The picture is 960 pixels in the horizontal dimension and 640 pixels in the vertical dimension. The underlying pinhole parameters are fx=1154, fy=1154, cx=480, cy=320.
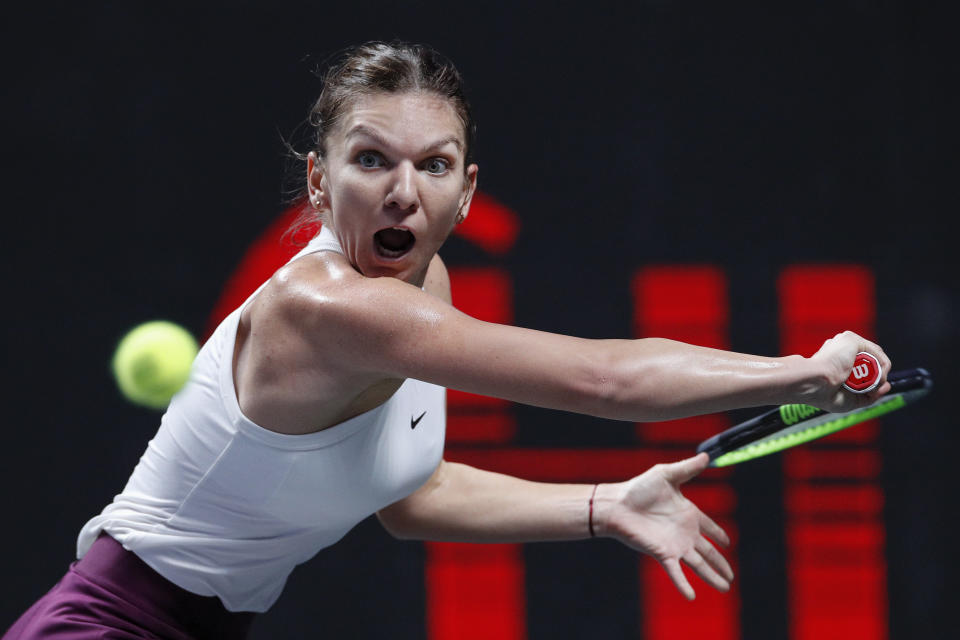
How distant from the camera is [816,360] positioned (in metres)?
1.32

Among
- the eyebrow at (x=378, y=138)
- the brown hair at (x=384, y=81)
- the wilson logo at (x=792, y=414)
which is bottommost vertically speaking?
the wilson logo at (x=792, y=414)

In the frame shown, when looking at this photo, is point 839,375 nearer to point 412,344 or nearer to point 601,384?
point 601,384

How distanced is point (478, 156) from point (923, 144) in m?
1.25

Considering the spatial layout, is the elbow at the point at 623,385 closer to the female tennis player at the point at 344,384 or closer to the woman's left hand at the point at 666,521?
the female tennis player at the point at 344,384

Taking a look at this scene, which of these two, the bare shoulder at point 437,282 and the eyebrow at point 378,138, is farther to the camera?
the bare shoulder at point 437,282

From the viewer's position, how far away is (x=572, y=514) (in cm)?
189

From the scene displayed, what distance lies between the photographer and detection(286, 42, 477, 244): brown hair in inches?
60.5

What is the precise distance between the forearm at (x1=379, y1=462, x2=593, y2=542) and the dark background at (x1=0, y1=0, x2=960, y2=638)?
1264 mm

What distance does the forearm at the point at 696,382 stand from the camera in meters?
1.29

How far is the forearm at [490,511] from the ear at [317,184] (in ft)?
1.86

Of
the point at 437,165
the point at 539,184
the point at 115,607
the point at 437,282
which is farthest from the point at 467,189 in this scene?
the point at 539,184

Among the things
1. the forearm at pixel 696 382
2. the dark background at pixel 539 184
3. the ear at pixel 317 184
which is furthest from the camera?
the dark background at pixel 539 184

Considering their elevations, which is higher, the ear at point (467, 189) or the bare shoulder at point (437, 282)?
the ear at point (467, 189)

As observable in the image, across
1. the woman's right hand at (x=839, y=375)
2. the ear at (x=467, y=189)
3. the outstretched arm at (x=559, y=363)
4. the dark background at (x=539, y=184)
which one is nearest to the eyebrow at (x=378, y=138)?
the ear at (x=467, y=189)
